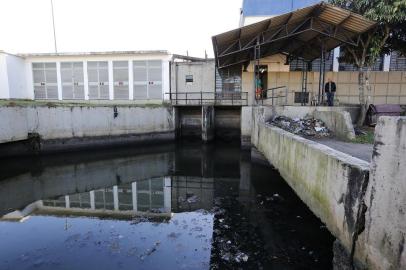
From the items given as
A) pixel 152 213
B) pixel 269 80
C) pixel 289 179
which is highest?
pixel 269 80

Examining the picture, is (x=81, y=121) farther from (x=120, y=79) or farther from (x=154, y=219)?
(x=154, y=219)

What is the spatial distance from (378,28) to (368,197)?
38.5 ft

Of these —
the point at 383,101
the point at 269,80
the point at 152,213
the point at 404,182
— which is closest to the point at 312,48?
the point at 269,80

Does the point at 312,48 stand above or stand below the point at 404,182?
above

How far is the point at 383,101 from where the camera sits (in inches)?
619

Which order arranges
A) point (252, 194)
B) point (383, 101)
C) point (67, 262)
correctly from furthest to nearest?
point (383, 101), point (252, 194), point (67, 262)

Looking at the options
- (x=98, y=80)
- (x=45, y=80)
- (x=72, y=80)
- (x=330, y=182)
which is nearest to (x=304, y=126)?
(x=330, y=182)

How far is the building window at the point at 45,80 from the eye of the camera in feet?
66.6

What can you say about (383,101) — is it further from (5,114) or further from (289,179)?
(5,114)

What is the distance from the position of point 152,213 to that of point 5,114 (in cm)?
821

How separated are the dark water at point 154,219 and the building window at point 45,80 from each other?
33.1 ft

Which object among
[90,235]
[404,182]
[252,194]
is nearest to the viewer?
[404,182]

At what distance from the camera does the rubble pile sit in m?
9.30

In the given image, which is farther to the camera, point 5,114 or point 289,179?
point 5,114
